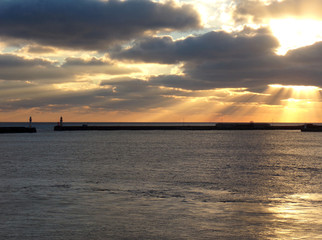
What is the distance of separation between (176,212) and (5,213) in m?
7.94

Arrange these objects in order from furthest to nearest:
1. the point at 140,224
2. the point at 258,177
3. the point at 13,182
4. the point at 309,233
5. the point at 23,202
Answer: the point at 258,177, the point at 13,182, the point at 23,202, the point at 140,224, the point at 309,233

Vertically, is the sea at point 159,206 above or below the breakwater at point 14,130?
below

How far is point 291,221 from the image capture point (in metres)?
17.0

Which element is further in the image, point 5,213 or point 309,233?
point 5,213

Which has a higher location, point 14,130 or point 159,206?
point 14,130

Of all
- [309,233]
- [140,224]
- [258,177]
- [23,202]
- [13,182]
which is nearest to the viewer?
[309,233]

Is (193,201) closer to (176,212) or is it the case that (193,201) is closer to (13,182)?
(176,212)

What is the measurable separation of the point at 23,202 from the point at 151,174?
50.4 ft

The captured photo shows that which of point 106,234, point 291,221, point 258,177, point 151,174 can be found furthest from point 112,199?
point 258,177

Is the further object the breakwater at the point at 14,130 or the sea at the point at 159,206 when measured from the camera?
the breakwater at the point at 14,130

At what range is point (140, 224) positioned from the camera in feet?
54.8

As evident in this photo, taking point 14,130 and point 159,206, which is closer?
point 159,206

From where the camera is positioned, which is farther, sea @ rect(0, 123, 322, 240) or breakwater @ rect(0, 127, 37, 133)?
breakwater @ rect(0, 127, 37, 133)

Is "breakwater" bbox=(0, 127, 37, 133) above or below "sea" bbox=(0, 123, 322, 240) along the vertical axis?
above
